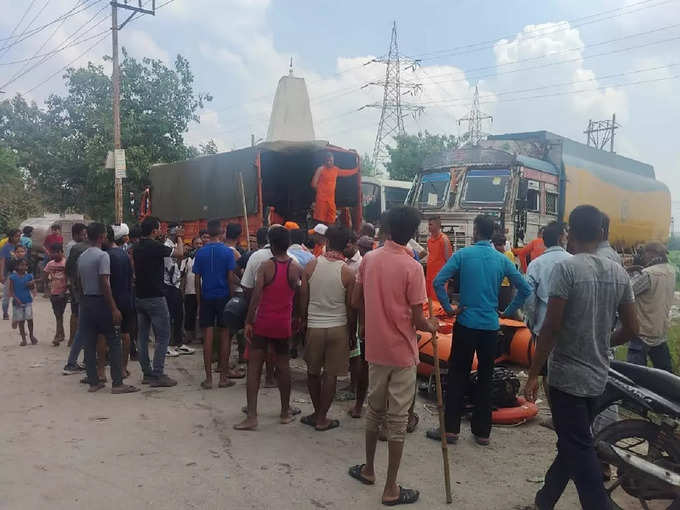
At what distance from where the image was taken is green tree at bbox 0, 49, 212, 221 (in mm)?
20266

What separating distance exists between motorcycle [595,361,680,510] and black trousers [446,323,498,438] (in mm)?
1200

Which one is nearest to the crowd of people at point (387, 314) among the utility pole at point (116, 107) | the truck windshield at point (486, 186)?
the truck windshield at point (486, 186)

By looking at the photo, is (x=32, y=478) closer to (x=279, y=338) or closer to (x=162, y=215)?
(x=279, y=338)

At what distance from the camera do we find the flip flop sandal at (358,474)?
392cm

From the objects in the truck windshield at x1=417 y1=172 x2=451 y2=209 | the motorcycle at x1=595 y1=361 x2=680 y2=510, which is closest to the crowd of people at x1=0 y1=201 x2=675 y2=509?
the motorcycle at x1=595 y1=361 x2=680 y2=510

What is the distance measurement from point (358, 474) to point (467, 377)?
4.36 ft

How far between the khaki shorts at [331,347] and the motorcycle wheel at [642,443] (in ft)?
6.63

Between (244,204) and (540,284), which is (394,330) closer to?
(540,284)

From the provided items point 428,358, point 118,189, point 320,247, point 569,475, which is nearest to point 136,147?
point 118,189

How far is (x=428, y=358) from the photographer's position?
626 cm

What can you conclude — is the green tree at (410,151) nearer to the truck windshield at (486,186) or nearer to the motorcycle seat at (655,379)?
the truck windshield at (486,186)

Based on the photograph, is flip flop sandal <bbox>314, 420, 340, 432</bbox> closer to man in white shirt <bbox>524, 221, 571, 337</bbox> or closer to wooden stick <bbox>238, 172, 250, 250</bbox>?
man in white shirt <bbox>524, 221, 571, 337</bbox>

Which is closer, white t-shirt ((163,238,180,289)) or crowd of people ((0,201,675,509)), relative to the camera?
crowd of people ((0,201,675,509))

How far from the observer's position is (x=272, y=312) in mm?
4898
